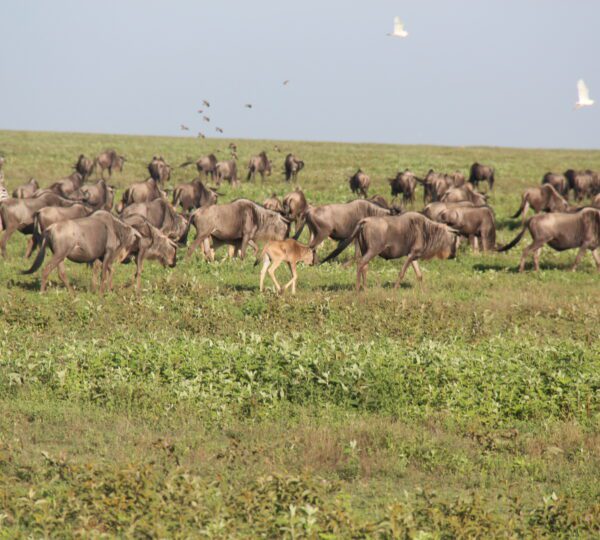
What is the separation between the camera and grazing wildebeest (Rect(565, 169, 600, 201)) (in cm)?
3972

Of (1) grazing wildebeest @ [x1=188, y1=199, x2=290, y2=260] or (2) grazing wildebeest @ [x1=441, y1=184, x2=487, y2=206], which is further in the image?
(2) grazing wildebeest @ [x1=441, y1=184, x2=487, y2=206]

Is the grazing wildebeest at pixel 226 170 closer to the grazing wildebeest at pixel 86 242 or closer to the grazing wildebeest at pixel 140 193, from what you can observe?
the grazing wildebeest at pixel 140 193

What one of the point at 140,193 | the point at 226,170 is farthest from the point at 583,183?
the point at 140,193

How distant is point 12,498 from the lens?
7695mm

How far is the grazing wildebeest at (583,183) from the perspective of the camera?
130 ft

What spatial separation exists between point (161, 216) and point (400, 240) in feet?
23.9

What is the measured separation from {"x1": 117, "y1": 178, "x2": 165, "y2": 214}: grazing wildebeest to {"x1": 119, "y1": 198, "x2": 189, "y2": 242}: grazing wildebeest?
4406 mm

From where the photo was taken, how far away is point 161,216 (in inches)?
917

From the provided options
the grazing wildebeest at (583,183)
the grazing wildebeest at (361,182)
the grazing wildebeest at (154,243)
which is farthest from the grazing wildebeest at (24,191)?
the grazing wildebeest at (583,183)

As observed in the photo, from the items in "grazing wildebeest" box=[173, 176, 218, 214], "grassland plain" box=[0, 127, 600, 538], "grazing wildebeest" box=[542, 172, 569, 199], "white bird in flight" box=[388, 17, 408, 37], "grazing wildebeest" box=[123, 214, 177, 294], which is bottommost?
"grassland plain" box=[0, 127, 600, 538]

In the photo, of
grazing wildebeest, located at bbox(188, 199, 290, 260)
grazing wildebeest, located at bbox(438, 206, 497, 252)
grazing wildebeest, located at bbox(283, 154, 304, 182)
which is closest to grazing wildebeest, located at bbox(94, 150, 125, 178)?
grazing wildebeest, located at bbox(283, 154, 304, 182)

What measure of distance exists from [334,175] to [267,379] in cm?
3719

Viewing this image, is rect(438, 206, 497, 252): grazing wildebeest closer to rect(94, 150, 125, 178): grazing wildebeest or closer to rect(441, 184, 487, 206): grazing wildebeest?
rect(441, 184, 487, 206): grazing wildebeest

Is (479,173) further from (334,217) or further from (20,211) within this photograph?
(20,211)
